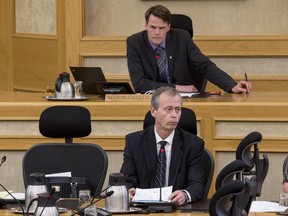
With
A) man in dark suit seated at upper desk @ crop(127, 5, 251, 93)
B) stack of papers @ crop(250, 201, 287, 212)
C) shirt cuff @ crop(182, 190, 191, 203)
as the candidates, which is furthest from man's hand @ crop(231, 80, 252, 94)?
stack of papers @ crop(250, 201, 287, 212)

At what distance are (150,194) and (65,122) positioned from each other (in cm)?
89

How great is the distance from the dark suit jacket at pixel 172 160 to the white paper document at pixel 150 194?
0.34 meters

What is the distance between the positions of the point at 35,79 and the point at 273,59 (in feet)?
9.15

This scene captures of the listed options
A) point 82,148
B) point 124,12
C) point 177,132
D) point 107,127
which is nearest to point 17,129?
point 107,127

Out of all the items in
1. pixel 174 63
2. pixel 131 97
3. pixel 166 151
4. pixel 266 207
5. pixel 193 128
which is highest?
pixel 174 63

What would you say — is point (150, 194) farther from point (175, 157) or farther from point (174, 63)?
point (174, 63)

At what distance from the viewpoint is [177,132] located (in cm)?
700

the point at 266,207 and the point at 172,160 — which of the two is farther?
the point at 172,160

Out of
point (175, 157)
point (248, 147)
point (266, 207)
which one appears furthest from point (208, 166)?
point (266, 207)

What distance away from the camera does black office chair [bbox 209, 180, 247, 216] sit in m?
4.66

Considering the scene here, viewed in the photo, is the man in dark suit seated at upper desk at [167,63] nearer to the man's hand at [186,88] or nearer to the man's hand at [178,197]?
the man's hand at [186,88]

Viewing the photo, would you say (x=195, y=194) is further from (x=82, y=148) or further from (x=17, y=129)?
(x=17, y=129)

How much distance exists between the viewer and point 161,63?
888 centimetres

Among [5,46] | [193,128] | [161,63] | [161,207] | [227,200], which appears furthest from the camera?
[5,46]
